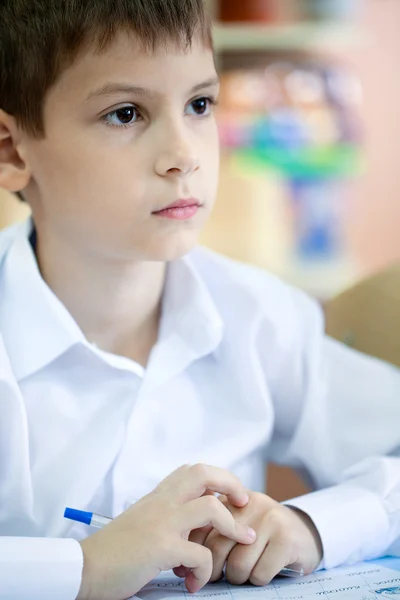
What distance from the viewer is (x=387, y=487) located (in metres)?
0.90

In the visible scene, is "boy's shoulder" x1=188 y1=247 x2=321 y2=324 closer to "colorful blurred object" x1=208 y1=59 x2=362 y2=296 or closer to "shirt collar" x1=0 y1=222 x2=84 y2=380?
"shirt collar" x1=0 y1=222 x2=84 y2=380

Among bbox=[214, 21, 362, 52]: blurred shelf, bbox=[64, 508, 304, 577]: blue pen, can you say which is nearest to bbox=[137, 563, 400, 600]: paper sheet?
bbox=[64, 508, 304, 577]: blue pen

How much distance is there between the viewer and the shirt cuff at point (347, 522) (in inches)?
32.8

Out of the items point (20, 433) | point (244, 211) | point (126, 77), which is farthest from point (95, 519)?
point (244, 211)

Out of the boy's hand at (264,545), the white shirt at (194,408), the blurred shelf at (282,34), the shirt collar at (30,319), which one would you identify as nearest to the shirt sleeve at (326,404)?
the white shirt at (194,408)

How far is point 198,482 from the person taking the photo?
0.76 metres

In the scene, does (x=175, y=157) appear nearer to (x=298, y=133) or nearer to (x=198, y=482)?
(x=198, y=482)

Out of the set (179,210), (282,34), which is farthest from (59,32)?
(282,34)

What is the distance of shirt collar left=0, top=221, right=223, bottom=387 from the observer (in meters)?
0.88

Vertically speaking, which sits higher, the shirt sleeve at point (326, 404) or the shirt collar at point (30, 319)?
the shirt collar at point (30, 319)

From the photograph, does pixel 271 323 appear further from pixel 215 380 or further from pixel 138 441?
pixel 138 441

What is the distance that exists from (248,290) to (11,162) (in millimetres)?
286

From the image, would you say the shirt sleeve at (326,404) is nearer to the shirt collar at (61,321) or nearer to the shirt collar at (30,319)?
the shirt collar at (61,321)

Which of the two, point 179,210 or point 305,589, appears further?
point 179,210
